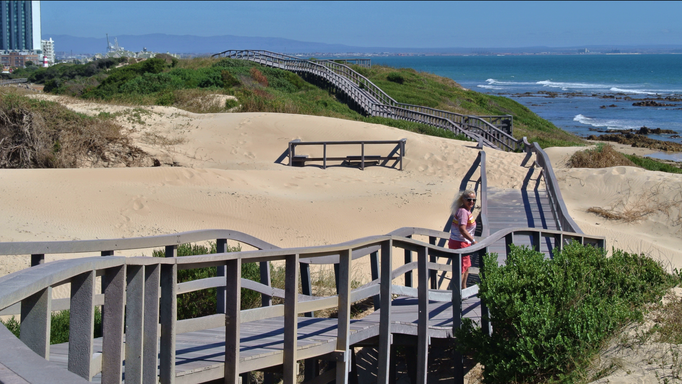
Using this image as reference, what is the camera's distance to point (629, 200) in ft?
56.2

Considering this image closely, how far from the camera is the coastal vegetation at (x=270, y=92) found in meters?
A: 28.0

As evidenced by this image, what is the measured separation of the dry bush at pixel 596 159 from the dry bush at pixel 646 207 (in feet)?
15.4

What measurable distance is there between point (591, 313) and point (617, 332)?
0.50 meters

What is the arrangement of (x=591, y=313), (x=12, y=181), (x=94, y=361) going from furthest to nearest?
1. (x=12, y=181)
2. (x=591, y=313)
3. (x=94, y=361)

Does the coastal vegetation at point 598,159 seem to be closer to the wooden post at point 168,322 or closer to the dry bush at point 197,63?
the wooden post at point 168,322

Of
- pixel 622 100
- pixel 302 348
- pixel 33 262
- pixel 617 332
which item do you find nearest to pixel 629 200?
pixel 617 332

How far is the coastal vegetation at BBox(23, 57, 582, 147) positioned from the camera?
28.0 metres

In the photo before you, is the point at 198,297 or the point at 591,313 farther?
the point at 198,297

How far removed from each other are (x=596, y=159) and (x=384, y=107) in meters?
14.2

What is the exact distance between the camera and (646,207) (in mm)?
16469

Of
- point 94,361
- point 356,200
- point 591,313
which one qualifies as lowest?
point 356,200

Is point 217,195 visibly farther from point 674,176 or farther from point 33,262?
point 674,176

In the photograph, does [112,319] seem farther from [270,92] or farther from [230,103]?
[270,92]

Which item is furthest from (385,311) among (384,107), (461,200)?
(384,107)
